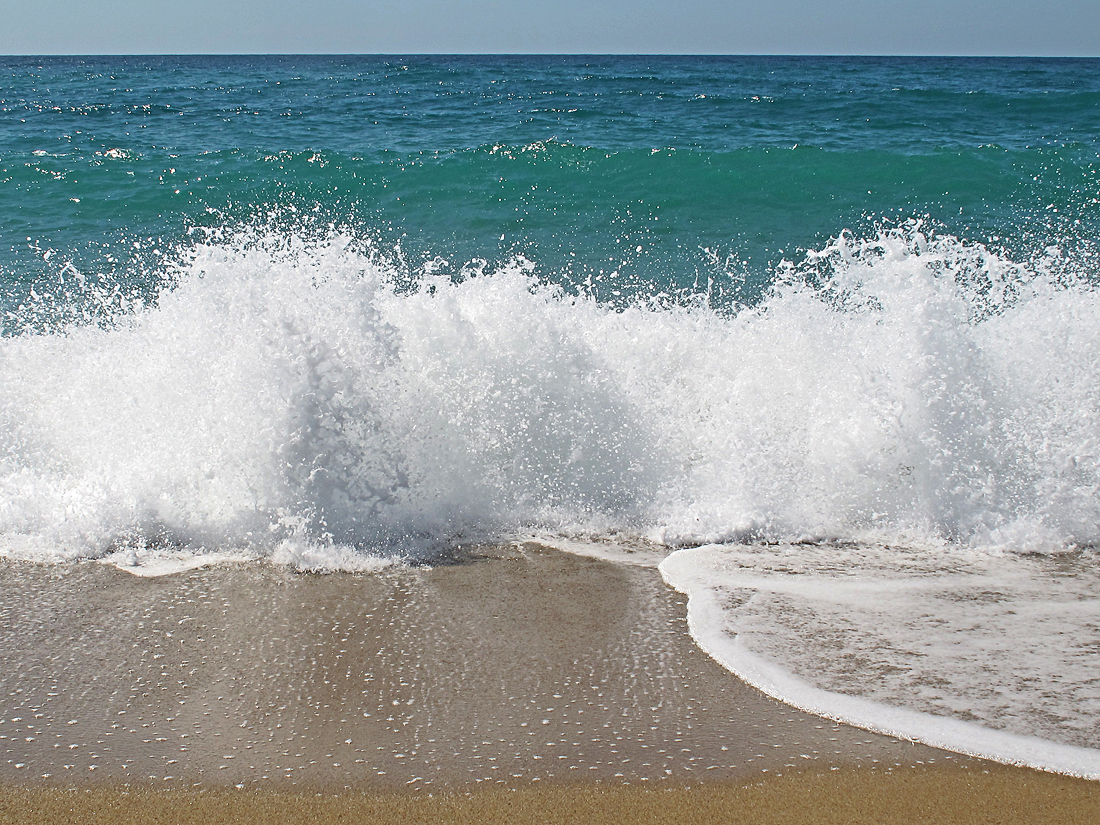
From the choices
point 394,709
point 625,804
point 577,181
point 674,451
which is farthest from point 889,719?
point 577,181

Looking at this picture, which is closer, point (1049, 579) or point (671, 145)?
point (1049, 579)

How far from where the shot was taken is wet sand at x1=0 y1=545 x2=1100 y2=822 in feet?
6.81

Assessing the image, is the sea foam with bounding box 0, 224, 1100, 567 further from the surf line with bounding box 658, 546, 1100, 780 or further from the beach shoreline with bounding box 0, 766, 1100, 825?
the beach shoreline with bounding box 0, 766, 1100, 825

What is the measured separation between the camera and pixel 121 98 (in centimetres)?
1778

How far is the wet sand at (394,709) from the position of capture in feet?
6.81

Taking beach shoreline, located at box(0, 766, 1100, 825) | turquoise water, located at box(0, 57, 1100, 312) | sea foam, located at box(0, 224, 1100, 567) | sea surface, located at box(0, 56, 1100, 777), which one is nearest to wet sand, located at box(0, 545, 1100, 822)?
beach shoreline, located at box(0, 766, 1100, 825)

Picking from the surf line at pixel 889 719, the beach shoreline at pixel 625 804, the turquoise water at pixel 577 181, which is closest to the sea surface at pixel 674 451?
the surf line at pixel 889 719

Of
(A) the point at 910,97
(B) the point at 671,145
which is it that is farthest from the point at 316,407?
(A) the point at 910,97

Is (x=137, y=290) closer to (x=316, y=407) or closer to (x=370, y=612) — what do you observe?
(x=316, y=407)

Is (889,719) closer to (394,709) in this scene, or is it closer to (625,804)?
(625,804)

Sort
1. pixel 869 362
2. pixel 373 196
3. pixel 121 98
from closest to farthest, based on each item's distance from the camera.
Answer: pixel 869 362 < pixel 373 196 < pixel 121 98

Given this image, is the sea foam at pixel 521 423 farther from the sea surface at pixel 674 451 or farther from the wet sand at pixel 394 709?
the wet sand at pixel 394 709

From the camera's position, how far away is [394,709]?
2375 mm

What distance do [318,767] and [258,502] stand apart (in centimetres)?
160
